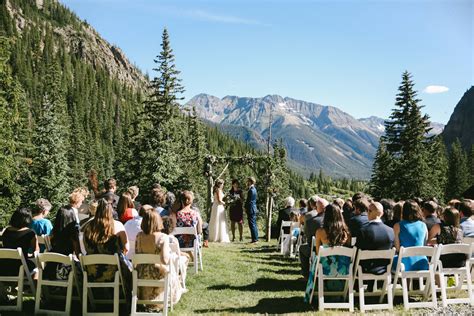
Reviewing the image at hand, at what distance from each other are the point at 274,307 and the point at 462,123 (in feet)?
577

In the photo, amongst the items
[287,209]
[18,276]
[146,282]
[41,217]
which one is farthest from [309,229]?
[18,276]

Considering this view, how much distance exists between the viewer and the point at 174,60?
37.7 meters

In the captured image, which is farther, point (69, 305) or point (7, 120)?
point (7, 120)

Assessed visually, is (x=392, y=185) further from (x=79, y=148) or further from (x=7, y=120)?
(x=79, y=148)

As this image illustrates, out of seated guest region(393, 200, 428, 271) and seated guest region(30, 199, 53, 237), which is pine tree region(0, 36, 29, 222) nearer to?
seated guest region(30, 199, 53, 237)

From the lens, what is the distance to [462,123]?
521 ft

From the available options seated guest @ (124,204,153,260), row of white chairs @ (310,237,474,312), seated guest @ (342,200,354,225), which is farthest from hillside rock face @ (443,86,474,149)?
seated guest @ (124,204,153,260)

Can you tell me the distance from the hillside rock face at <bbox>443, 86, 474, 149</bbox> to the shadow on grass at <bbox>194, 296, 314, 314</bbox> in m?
160

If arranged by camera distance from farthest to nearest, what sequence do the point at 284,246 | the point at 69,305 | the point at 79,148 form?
the point at 79,148
the point at 284,246
the point at 69,305

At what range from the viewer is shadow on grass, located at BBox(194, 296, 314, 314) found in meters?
6.66

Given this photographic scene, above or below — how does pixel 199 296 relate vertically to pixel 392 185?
below

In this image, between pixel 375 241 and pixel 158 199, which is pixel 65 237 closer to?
pixel 158 199

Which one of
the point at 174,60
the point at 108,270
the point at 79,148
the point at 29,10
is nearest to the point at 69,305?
the point at 108,270

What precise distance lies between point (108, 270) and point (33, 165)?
37288 millimetres
